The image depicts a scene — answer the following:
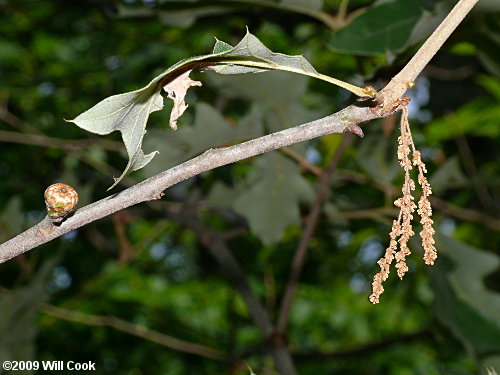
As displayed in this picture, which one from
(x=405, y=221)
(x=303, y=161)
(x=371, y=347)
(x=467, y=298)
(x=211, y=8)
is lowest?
(x=405, y=221)

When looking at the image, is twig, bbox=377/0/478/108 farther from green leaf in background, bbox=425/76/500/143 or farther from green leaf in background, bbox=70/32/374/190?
green leaf in background, bbox=425/76/500/143

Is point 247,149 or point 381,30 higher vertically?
point 381,30

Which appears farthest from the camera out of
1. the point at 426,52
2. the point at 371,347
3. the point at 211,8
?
the point at 371,347

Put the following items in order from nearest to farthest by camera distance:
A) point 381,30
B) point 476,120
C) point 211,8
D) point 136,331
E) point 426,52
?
point 426,52 → point 381,30 → point 211,8 → point 136,331 → point 476,120

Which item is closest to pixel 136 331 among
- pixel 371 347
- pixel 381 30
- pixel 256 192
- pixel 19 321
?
pixel 19 321

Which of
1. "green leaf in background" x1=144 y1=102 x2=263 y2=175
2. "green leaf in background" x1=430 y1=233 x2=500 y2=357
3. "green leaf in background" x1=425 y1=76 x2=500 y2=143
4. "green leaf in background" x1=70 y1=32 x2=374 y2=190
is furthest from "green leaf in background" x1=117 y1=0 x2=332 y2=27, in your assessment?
"green leaf in background" x1=425 y1=76 x2=500 y2=143

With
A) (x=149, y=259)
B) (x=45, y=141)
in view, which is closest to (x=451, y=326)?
(x=45, y=141)

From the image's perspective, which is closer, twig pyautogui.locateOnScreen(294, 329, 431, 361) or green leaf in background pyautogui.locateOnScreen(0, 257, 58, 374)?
green leaf in background pyautogui.locateOnScreen(0, 257, 58, 374)

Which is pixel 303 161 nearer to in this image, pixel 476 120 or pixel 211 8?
pixel 211 8
